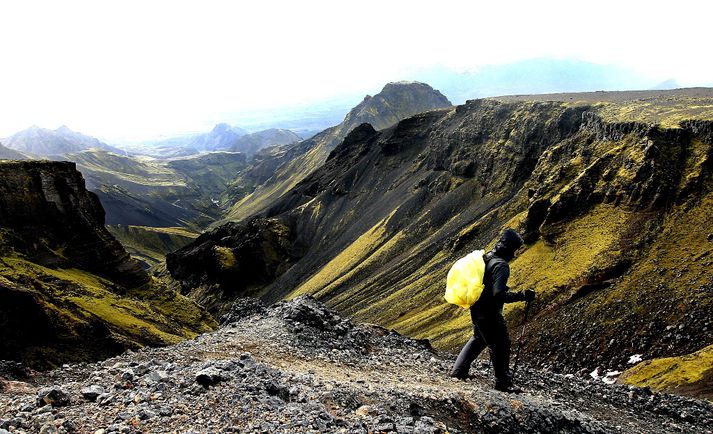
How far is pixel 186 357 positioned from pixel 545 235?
2949 inches

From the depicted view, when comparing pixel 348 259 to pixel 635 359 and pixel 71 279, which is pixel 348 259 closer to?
pixel 71 279

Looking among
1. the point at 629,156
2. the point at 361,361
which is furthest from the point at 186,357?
the point at 629,156

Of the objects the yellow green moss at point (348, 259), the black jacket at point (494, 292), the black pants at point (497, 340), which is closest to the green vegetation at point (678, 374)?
the black pants at point (497, 340)

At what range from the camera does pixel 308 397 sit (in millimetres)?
11070

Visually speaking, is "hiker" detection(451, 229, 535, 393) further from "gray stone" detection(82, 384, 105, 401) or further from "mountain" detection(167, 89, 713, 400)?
"mountain" detection(167, 89, 713, 400)

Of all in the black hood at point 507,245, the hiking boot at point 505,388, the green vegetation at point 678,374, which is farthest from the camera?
the green vegetation at point 678,374

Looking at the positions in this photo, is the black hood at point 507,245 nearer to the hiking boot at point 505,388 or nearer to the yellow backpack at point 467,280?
the yellow backpack at point 467,280

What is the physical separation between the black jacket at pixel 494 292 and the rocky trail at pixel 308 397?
225cm

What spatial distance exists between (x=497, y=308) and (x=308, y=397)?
6.09 m

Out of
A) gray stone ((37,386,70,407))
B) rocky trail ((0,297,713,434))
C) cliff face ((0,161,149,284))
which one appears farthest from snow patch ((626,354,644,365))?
cliff face ((0,161,149,284))

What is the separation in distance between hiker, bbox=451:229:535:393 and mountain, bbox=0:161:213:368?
34.5m

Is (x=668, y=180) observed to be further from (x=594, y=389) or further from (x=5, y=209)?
(x=5, y=209)

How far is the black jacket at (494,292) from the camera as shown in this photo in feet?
43.4

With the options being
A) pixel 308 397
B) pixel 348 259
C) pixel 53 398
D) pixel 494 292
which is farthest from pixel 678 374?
pixel 348 259
